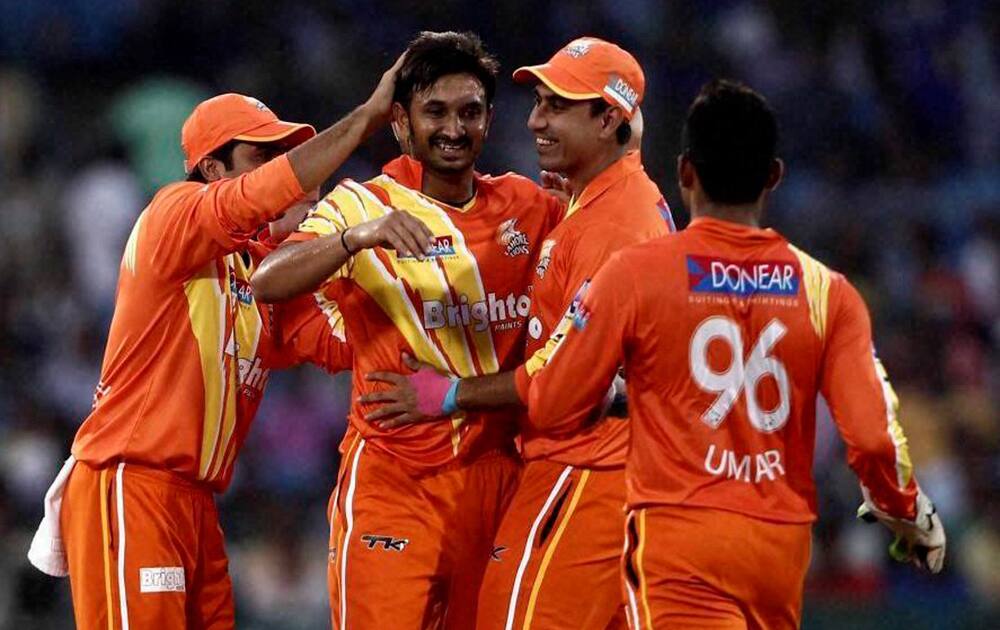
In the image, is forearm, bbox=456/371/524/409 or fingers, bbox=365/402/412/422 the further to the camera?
fingers, bbox=365/402/412/422

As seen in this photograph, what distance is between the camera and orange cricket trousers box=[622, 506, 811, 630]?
5387 mm

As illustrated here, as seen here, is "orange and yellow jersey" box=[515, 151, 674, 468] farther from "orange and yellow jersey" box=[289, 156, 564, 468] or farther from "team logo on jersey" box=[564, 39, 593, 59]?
"team logo on jersey" box=[564, 39, 593, 59]

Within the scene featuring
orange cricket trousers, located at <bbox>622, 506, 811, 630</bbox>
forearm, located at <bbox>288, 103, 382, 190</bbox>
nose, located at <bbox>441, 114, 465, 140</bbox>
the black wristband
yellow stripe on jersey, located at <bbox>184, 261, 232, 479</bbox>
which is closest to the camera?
orange cricket trousers, located at <bbox>622, 506, 811, 630</bbox>

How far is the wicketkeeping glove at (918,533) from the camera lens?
18.4ft

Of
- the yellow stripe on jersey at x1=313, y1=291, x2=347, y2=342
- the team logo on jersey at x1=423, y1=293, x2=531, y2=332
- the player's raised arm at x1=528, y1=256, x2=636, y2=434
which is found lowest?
the yellow stripe on jersey at x1=313, y1=291, x2=347, y2=342

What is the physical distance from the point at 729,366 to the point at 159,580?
231 cm

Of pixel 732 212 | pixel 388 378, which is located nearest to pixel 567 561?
pixel 388 378

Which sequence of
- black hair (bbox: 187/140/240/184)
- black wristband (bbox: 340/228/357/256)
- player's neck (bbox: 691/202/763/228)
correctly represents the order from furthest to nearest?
black hair (bbox: 187/140/240/184)
black wristband (bbox: 340/228/357/256)
player's neck (bbox: 691/202/763/228)

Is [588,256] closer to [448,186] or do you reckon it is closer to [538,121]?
[538,121]

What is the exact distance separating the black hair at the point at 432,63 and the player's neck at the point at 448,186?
0.94 ft

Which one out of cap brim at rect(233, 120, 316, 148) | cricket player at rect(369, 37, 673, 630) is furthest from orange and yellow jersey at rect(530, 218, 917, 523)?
cap brim at rect(233, 120, 316, 148)

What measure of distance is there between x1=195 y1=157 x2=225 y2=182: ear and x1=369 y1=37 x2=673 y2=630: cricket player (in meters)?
1.17

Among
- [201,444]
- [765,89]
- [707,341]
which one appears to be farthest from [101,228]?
[707,341]

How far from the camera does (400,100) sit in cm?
672
